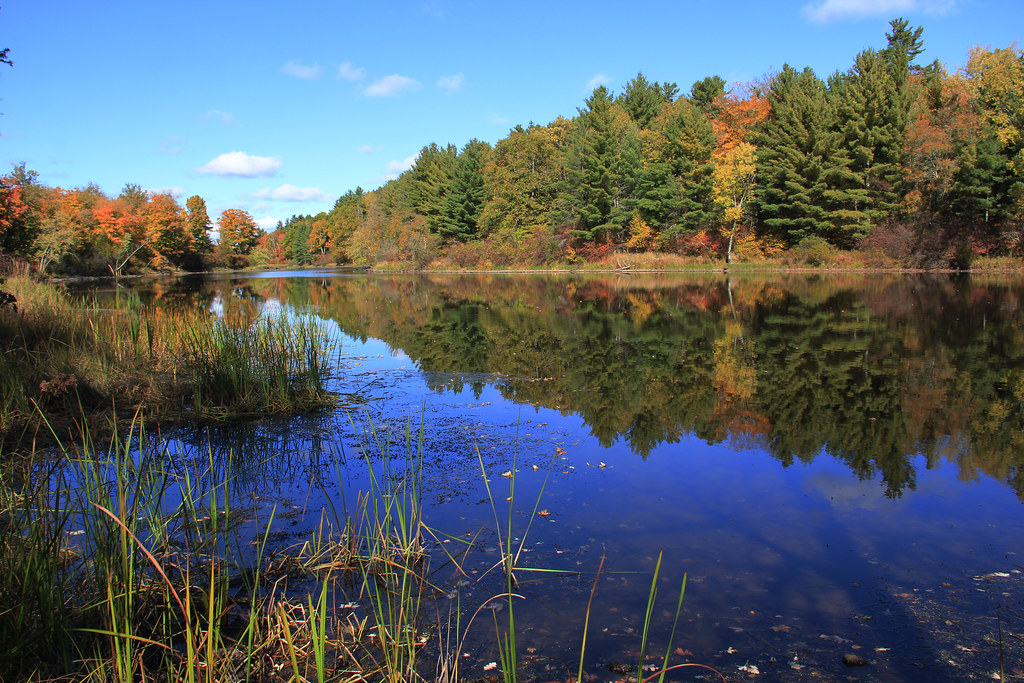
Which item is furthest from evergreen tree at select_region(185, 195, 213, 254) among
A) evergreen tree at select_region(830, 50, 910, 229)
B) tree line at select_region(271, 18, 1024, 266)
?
evergreen tree at select_region(830, 50, 910, 229)

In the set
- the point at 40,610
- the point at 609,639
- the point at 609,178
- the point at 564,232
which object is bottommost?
the point at 609,639

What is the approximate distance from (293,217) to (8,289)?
143939mm

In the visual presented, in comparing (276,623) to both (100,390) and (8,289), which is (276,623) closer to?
(100,390)

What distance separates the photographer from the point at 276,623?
3.30 metres

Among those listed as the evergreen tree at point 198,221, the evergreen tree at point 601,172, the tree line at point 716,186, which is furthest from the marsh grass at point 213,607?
the evergreen tree at point 198,221

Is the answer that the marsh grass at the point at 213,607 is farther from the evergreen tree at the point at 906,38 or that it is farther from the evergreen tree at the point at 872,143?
the evergreen tree at the point at 906,38

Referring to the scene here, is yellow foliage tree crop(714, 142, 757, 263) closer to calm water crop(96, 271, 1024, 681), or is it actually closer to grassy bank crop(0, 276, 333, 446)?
calm water crop(96, 271, 1024, 681)

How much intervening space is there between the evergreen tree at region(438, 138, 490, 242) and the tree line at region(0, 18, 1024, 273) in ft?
0.64

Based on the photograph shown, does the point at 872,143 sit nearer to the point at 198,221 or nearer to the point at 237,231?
the point at 198,221

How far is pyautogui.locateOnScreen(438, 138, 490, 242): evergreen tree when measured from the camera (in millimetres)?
63062

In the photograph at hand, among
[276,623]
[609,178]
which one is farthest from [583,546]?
[609,178]

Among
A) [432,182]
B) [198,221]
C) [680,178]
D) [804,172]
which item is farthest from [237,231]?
[804,172]

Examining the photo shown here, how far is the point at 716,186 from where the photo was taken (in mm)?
48344

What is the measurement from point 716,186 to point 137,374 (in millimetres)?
45974
